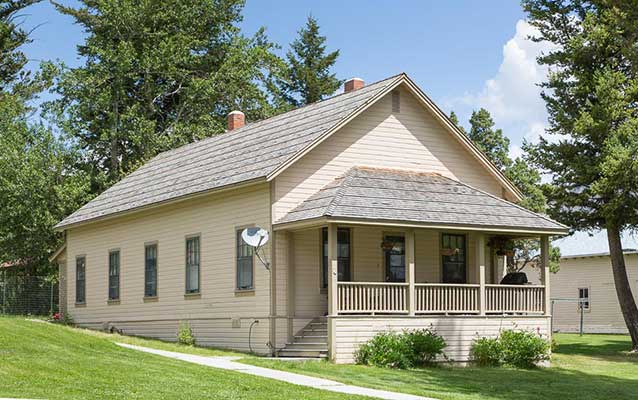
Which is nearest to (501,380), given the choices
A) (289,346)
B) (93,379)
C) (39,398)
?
(289,346)

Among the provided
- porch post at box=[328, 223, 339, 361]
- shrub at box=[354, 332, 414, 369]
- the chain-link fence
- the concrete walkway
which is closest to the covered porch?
porch post at box=[328, 223, 339, 361]

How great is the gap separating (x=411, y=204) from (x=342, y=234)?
212 centimetres

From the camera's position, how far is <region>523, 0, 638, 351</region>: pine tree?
31.4 metres

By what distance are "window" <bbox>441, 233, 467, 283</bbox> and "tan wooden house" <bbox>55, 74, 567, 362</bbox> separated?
0.11ft

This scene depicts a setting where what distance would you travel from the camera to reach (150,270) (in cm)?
3109

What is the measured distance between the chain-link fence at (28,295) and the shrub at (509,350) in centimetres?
2444

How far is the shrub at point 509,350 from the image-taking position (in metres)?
25.1

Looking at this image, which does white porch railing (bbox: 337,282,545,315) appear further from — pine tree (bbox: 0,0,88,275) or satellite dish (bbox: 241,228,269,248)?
pine tree (bbox: 0,0,88,275)

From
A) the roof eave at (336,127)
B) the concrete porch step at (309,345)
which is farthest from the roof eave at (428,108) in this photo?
the concrete porch step at (309,345)

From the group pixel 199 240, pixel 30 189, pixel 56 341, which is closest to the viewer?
pixel 56 341

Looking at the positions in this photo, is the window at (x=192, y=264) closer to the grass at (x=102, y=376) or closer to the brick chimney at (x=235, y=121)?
the grass at (x=102, y=376)

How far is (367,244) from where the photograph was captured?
86.4 ft

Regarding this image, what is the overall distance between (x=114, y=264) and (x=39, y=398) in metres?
19.6

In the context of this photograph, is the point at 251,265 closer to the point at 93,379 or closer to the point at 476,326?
the point at 476,326
